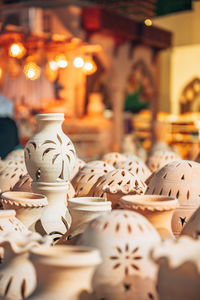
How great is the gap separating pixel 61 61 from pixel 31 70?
0.55 meters

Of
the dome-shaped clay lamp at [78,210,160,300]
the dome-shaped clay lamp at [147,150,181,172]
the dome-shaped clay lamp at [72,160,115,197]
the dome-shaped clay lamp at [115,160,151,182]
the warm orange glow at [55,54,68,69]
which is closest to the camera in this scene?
the dome-shaped clay lamp at [78,210,160,300]

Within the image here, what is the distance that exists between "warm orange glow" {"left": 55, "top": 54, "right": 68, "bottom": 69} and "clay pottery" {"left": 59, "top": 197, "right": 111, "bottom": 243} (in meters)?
6.06

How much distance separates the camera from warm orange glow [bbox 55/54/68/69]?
7.37m

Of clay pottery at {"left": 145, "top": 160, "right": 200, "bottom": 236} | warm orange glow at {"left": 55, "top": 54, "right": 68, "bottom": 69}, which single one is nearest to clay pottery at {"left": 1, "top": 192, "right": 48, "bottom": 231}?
clay pottery at {"left": 145, "top": 160, "right": 200, "bottom": 236}

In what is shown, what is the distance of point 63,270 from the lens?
3.20 feet

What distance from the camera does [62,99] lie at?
837 cm

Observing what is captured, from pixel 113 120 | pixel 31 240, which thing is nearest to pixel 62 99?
pixel 113 120

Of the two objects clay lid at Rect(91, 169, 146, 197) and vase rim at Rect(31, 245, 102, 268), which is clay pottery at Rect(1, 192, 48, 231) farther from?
vase rim at Rect(31, 245, 102, 268)

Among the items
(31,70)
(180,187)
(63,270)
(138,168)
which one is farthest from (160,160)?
(31,70)

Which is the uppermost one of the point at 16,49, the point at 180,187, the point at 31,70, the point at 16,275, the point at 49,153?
the point at 16,49

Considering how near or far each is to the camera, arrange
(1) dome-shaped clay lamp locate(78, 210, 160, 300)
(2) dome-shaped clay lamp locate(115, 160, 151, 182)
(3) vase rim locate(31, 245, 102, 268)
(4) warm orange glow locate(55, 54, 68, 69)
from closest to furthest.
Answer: (3) vase rim locate(31, 245, 102, 268) < (1) dome-shaped clay lamp locate(78, 210, 160, 300) < (2) dome-shaped clay lamp locate(115, 160, 151, 182) < (4) warm orange glow locate(55, 54, 68, 69)

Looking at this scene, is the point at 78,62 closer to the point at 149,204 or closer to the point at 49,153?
the point at 49,153

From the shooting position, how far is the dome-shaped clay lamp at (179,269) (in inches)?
40.1

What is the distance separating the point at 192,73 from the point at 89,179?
11.4 meters
